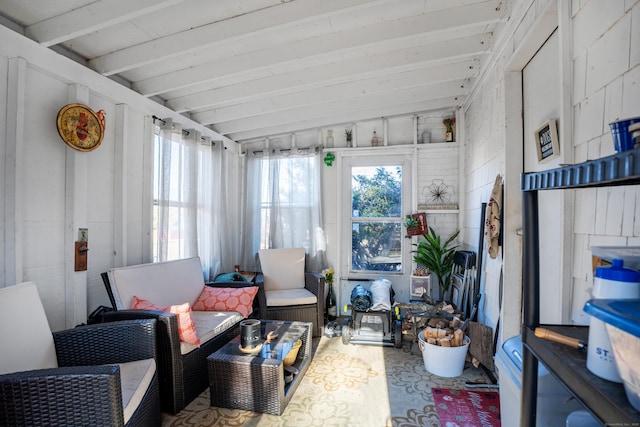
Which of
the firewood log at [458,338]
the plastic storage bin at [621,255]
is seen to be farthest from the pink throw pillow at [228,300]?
the plastic storage bin at [621,255]

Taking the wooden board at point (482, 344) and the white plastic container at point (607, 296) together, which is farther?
the wooden board at point (482, 344)

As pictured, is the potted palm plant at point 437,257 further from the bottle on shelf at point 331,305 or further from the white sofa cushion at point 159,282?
the white sofa cushion at point 159,282

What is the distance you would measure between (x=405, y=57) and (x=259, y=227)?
274 centimetres

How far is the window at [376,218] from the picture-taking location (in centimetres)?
398

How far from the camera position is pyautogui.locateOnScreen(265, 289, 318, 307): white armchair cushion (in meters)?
3.10

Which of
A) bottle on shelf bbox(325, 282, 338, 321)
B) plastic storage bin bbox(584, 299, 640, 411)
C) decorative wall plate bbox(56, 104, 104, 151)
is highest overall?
decorative wall plate bbox(56, 104, 104, 151)

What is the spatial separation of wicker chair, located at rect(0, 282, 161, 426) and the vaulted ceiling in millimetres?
1687

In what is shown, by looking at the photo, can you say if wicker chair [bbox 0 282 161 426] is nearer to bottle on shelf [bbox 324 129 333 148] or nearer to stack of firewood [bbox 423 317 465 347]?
stack of firewood [bbox 423 317 465 347]

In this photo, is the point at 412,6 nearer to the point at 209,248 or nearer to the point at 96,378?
the point at 96,378

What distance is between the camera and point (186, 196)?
316cm

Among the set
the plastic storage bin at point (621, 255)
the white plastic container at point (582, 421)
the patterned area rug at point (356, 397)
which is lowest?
the patterned area rug at point (356, 397)

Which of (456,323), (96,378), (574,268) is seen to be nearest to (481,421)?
(456,323)

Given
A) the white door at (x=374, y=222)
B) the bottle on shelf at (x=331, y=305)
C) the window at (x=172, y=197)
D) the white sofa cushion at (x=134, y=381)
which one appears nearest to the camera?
the white sofa cushion at (x=134, y=381)

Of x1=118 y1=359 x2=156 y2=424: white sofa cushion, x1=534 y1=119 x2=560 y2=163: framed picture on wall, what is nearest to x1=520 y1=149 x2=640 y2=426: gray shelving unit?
x1=534 y1=119 x2=560 y2=163: framed picture on wall
